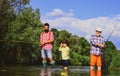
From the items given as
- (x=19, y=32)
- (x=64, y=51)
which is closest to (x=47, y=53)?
(x=64, y=51)

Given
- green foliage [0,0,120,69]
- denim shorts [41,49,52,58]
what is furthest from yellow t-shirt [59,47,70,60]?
green foliage [0,0,120,69]

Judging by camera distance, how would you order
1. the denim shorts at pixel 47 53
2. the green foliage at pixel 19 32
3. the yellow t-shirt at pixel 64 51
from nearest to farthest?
1. the denim shorts at pixel 47 53
2. the yellow t-shirt at pixel 64 51
3. the green foliage at pixel 19 32

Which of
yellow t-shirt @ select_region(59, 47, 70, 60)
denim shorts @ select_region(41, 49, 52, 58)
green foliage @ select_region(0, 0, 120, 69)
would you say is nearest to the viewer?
denim shorts @ select_region(41, 49, 52, 58)

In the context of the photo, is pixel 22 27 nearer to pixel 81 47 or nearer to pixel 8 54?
pixel 8 54

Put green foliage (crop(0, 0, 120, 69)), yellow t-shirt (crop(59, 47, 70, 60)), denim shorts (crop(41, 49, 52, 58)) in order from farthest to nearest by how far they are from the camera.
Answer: green foliage (crop(0, 0, 120, 69)) → yellow t-shirt (crop(59, 47, 70, 60)) → denim shorts (crop(41, 49, 52, 58))

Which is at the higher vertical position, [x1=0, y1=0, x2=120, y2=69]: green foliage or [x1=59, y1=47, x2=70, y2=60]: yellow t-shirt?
[x1=0, y1=0, x2=120, y2=69]: green foliage

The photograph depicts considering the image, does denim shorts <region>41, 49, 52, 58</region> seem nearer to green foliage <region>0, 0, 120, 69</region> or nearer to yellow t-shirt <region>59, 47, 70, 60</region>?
yellow t-shirt <region>59, 47, 70, 60</region>

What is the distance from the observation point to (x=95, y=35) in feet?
64.3

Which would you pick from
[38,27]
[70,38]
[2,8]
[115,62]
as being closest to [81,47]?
[70,38]

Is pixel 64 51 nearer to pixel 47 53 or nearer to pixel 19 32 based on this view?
pixel 47 53

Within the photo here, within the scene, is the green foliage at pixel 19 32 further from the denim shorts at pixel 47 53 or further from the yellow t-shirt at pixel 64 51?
the denim shorts at pixel 47 53

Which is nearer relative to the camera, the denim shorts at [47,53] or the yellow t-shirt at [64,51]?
the denim shorts at [47,53]

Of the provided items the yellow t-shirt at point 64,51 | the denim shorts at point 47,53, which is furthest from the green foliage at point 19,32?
the denim shorts at point 47,53

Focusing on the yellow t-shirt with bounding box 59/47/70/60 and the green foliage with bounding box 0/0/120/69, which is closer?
the yellow t-shirt with bounding box 59/47/70/60
